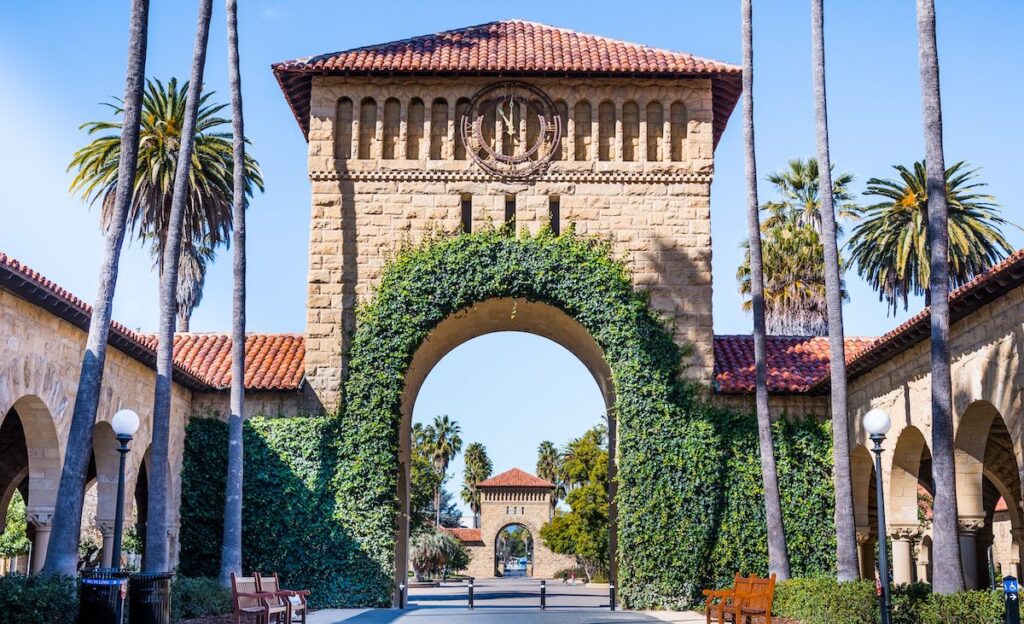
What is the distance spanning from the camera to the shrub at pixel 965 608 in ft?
39.4

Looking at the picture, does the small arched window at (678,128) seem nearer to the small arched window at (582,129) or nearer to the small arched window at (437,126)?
the small arched window at (582,129)

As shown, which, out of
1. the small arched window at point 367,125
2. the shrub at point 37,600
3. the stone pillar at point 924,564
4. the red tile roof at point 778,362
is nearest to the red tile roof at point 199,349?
the shrub at point 37,600

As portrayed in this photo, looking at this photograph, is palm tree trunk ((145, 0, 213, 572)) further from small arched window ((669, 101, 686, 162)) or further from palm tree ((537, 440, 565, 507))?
palm tree ((537, 440, 565, 507))

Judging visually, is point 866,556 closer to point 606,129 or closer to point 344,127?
point 606,129

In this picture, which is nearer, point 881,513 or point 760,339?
point 881,513

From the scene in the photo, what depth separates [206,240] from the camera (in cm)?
3509

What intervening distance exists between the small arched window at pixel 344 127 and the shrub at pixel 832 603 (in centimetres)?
1350

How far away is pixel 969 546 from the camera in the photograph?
21.3 meters

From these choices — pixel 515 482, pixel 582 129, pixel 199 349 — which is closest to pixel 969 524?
pixel 582 129

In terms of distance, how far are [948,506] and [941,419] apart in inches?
43.8

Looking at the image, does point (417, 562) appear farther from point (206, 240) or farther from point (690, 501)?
point (690, 501)

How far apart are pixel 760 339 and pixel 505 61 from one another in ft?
28.2

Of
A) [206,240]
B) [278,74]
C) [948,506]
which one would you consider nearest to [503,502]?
[206,240]

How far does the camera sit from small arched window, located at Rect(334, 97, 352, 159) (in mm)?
24312
